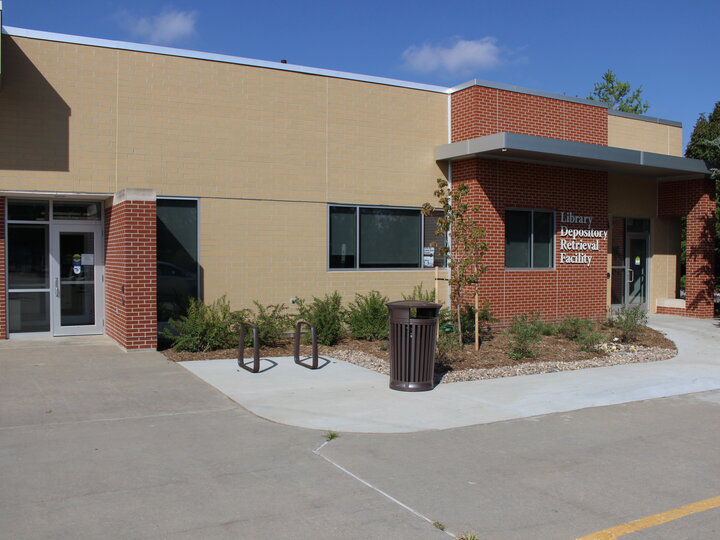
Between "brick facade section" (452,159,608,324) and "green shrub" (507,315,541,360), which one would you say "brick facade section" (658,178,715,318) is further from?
"green shrub" (507,315,541,360)

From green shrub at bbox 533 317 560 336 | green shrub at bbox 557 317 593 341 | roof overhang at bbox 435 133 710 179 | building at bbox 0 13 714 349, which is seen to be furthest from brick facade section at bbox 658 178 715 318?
green shrub at bbox 533 317 560 336

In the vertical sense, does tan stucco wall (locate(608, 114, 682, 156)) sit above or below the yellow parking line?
above

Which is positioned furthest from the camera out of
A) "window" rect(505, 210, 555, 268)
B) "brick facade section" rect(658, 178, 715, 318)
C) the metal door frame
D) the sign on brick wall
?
the metal door frame

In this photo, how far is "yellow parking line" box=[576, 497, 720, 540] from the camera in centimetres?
490

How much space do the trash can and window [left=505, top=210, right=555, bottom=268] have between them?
23.7ft

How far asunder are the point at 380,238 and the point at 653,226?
8.85 m

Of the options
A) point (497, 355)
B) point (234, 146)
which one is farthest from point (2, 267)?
point (497, 355)

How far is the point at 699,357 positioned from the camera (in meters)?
13.1

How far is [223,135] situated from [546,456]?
9.51 m

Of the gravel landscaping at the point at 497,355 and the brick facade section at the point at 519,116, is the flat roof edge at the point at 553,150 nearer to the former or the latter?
the brick facade section at the point at 519,116

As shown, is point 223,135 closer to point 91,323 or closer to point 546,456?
point 91,323

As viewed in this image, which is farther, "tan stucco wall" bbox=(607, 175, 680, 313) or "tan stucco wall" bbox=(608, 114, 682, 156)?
"tan stucco wall" bbox=(607, 175, 680, 313)

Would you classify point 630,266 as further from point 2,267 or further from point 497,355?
point 2,267

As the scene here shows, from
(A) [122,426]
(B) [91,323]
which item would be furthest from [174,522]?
(B) [91,323]
